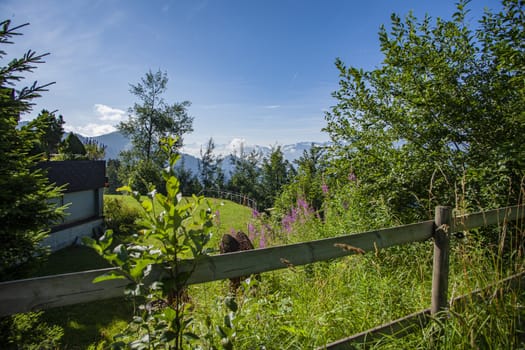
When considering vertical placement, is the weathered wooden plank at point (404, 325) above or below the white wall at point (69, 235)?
above

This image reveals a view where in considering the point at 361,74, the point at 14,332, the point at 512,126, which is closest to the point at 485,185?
the point at 512,126

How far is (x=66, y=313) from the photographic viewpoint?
229 inches

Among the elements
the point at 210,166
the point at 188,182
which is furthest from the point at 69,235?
the point at 210,166

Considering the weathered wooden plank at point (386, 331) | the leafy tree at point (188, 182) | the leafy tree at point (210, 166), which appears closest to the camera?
the weathered wooden plank at point (386, 331)

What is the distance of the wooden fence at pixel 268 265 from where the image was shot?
113 centimetres

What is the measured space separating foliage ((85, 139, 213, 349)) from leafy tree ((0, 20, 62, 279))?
2.18 metres

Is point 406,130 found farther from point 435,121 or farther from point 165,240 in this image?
point 165,240

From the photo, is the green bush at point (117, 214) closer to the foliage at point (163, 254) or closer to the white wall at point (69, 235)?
the white wall at point (69, 235)

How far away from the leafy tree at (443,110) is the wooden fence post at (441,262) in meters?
1.45

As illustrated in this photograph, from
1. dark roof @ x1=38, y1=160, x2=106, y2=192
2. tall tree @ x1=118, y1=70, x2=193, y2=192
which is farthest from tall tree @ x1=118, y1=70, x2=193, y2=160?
dark roof @ x1=38, y1=160, x2=106, y2=192

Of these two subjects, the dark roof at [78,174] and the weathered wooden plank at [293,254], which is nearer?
the weathered wooden plank at [293,254]

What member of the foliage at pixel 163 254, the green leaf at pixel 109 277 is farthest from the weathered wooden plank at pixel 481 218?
the green leaf at pixel 109 277

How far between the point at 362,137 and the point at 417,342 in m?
2.92

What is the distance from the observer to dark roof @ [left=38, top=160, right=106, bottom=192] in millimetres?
10991
